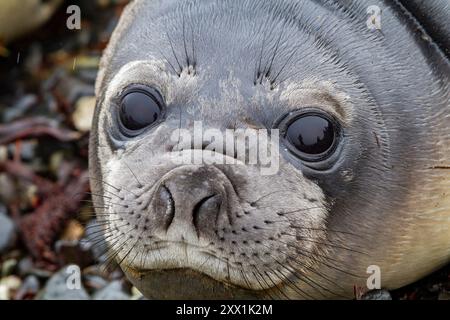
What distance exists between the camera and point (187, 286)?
4078 mm

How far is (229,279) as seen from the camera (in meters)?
3.96

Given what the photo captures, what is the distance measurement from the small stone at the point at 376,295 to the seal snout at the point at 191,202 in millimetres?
1022

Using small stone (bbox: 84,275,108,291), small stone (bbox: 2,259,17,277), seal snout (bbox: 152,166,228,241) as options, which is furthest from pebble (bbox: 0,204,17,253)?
seal snout (bbox: 152,166,228,241)

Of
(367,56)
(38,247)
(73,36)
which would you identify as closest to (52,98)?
(73,36)

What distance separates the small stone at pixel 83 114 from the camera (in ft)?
21.3

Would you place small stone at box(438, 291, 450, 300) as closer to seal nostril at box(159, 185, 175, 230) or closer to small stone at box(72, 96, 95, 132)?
seal nostril at box(159, 185, 175, 230)

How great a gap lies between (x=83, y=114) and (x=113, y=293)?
1.78 meters

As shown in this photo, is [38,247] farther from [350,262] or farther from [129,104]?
[350,262]

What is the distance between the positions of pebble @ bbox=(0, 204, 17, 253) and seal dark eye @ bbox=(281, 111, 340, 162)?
2.56 metres

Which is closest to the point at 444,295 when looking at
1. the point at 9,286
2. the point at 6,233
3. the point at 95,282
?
the point at 95,282

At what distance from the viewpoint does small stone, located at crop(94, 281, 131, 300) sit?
5.22 meters

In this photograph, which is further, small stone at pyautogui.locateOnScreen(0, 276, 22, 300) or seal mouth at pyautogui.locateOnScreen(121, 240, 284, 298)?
small stone at pyautogui.locateOnScreen(0, 276, 22, 300)

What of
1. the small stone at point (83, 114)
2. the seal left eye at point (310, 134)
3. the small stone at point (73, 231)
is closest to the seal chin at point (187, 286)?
the seal left eye at point (310, 134)

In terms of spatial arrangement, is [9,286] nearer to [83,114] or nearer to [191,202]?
[83,114]
